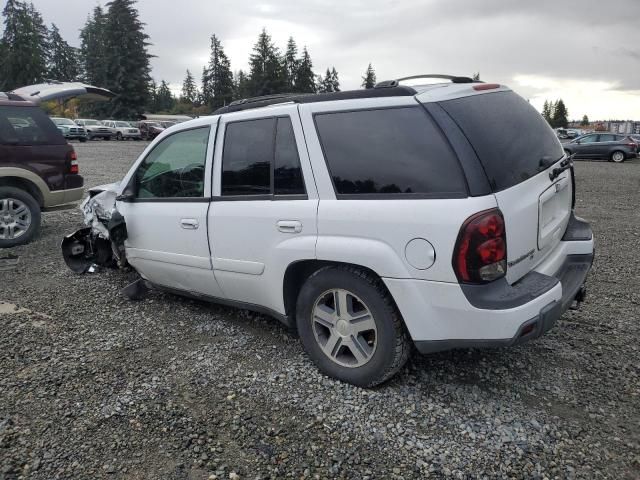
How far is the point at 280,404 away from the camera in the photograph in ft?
9.87

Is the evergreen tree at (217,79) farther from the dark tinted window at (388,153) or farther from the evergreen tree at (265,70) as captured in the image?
the dark tinted window at (388,153)

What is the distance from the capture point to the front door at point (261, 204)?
3.18 m

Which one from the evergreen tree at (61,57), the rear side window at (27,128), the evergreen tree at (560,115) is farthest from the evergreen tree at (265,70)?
the rear side window at (27,128)

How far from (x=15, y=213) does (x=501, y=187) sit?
21.8ft

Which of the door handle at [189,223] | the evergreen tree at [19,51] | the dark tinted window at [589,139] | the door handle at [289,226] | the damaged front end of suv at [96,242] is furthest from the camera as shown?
the evergreen tree at [19,51]

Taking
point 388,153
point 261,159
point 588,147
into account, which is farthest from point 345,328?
point 588,147

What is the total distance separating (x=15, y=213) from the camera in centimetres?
682

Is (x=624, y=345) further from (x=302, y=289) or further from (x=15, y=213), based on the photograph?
(x=15, y=213)

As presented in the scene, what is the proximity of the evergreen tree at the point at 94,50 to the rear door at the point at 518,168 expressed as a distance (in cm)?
6681

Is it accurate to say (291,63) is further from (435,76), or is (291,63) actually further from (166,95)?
(435,76)

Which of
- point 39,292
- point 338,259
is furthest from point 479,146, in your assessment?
point 39,292

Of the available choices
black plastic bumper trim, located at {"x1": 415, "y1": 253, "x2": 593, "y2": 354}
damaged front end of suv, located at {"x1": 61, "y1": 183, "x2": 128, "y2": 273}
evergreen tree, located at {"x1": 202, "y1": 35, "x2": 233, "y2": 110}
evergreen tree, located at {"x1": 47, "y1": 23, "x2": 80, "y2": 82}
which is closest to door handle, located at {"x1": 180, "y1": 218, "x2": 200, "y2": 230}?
damaged front end of suv, located at {"x1": 61, "y1": 183, "x2": 128, "y2": 273}

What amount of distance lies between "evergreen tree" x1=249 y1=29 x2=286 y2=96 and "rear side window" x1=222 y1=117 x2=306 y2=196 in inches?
2853

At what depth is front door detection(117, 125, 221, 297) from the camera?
3824 mm
